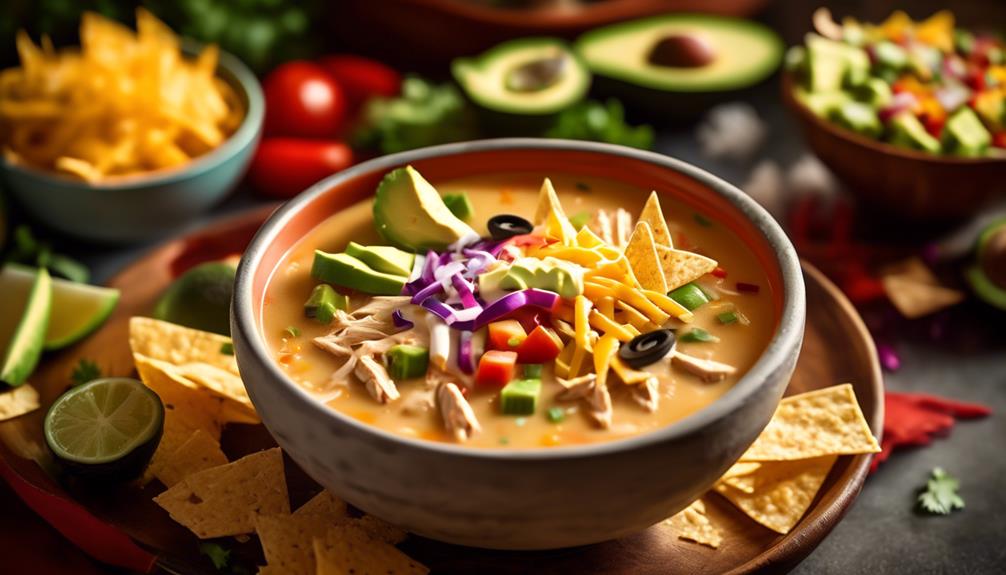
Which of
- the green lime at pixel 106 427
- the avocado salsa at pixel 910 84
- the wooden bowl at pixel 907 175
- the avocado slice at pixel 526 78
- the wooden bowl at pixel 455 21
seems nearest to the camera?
the green lime at pixel 106 427

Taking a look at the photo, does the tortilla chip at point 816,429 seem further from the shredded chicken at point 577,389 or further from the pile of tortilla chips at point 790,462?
the shredded chicken at point 577,389

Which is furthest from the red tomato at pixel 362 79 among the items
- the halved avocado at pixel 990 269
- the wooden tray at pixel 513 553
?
the halved avocado at pixel 990 269

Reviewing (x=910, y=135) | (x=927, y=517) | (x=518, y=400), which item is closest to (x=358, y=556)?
(x=518, y=400)

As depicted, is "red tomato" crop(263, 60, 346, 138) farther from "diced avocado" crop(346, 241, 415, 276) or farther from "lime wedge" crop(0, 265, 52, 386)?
"diced avocado" crop(346, 241, 415, 276)

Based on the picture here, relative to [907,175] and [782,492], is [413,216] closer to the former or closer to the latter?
[782,492]

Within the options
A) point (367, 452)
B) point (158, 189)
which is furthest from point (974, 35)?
point (367, 452)

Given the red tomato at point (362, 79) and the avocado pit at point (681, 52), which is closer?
the avocado pit at point (681, 52)

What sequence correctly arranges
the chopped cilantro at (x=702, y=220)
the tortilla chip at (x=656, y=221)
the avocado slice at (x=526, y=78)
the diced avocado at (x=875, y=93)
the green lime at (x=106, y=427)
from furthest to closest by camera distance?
the avocado slice at (x=526, y=78) < the diced avocado at (x=875, y=93) < the chopped cilantro at (x=702, y=220) < the tortilla chip at (x=656, y=221) < the green lime at (x=106, y=427)
